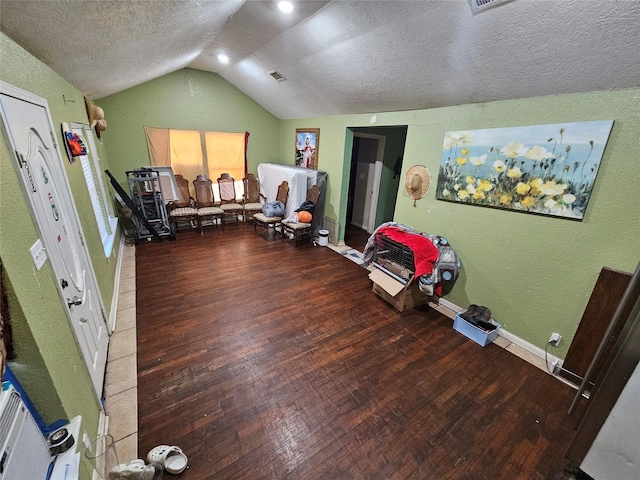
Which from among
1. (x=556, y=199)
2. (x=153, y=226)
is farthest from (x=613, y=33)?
(x=153, y=226)

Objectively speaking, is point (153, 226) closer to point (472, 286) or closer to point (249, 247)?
point (249, 247)

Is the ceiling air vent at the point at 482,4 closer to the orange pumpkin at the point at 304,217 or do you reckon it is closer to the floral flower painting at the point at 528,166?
the floral flower painting at the point at 528,166

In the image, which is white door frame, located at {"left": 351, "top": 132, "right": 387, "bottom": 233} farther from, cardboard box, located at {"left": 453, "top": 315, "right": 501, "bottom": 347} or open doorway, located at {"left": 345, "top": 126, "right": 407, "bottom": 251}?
cardboard box, located at {"left": 453, "top": 315, "right": 501, "bottom": 347}

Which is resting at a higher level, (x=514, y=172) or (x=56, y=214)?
(x=514, y=172)

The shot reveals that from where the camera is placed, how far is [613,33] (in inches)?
60.7

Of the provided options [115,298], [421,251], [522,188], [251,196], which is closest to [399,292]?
[421,251]

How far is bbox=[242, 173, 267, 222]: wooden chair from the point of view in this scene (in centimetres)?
561

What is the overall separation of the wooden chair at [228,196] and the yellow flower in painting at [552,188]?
4.79 metres

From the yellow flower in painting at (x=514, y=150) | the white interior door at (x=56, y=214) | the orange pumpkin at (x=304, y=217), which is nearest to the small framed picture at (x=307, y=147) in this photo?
the orange pumpkin at (x=304, y=217)

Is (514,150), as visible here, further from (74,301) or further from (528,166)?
(74,301)

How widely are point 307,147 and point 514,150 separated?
366 centimetres

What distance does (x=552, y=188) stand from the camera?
2.20 m

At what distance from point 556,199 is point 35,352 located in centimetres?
339

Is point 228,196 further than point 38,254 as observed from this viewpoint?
Yes
